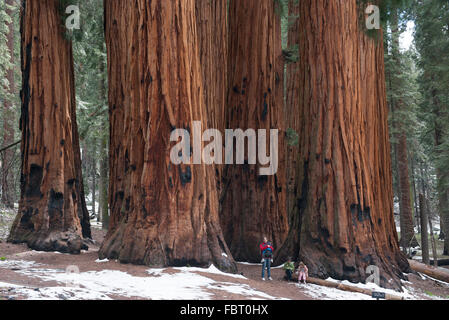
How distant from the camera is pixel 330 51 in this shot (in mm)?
9766

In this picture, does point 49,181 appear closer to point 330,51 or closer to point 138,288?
point 138,288

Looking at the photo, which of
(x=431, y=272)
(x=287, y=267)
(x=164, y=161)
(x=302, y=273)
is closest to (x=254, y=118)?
(x=164, y=161)

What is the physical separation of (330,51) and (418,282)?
5.71 metres

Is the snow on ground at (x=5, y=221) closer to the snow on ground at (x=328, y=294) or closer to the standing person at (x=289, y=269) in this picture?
the standing person at (x=289, y=269)

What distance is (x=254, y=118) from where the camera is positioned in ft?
40.7

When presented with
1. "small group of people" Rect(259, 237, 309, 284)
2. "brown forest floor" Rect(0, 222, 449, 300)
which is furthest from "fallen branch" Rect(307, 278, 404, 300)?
"brown forest floor" Rect(0, 222, 449, 300)

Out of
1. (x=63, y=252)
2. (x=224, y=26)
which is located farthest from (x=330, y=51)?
(x=63, y=252)

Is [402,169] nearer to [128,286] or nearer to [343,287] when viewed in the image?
[343,287]

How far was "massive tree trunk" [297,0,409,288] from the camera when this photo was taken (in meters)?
9.16

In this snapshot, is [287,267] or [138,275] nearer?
[138,275]

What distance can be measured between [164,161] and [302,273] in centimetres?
349

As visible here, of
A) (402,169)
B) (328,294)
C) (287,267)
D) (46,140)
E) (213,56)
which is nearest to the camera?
(328,294)

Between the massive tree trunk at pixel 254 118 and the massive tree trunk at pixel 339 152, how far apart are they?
210 cm

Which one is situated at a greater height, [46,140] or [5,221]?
[46,140]
